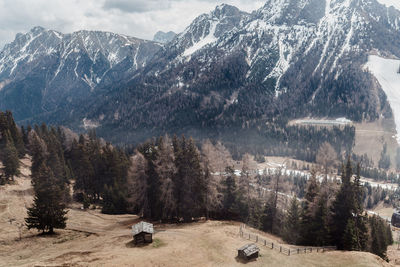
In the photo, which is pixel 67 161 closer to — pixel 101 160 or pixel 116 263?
pixel 101 160

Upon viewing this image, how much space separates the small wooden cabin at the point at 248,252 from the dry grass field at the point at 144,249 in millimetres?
938

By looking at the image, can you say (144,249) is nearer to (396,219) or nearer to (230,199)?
(230,199)

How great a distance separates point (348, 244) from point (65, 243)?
48.7 metres

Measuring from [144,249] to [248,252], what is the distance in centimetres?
1517

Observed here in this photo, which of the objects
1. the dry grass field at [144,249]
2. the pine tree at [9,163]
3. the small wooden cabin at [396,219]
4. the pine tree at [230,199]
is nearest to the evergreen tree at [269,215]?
the pine tree at [230,199]

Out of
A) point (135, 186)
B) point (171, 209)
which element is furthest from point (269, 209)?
point (135, 186)

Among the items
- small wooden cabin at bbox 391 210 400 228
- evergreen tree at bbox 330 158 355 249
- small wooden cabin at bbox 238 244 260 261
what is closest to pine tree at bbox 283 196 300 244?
evergreen tree at bbox 330 158 355 249

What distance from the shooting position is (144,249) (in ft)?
140

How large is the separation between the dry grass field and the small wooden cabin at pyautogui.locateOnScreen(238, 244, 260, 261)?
938 mm

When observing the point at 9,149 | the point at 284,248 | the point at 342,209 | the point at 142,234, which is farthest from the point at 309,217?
the point at 9,149

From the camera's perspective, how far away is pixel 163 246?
44250 millimetres

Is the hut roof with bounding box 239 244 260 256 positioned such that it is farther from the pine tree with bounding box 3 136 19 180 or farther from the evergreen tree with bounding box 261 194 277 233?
the pine tree with bounding box 3 136 19 180

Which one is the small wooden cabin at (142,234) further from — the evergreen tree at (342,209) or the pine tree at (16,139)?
the pine tree at (16,139)

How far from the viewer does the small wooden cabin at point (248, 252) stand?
133ft
